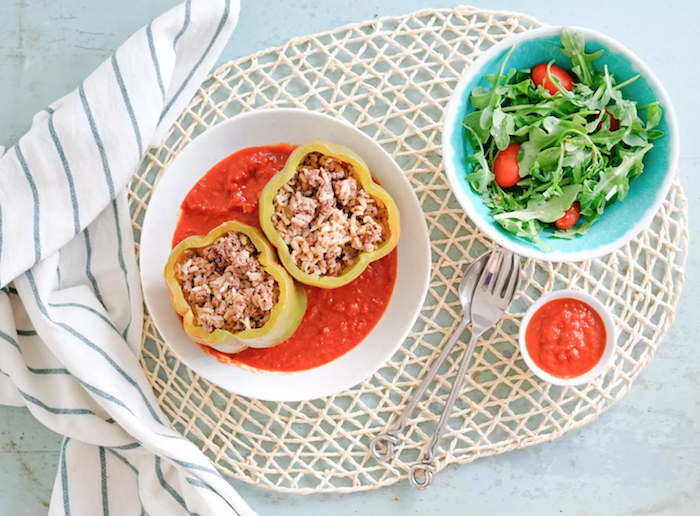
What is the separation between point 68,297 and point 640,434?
7.93 feet

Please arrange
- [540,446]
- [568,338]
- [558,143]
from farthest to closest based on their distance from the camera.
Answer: [540,446]
[568,338]
[558,143]

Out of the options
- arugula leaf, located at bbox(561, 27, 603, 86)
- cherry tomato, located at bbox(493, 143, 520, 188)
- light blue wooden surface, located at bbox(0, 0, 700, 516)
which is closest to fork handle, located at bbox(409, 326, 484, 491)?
light blue wooden surface, located at bbox(0, 0, 700, 516)

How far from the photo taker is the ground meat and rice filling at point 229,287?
2148 mm

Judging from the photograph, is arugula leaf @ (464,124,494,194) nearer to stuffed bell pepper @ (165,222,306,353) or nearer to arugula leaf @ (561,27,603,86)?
arugula leaf @ (561,27,603,86)

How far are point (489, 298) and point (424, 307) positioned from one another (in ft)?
0.87

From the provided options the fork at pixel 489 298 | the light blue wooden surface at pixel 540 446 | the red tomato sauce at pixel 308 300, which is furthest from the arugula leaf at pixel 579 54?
the red tomato sauce at pixel 308 300

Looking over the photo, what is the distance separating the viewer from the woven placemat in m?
2.48

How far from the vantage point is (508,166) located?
2162 millimetres

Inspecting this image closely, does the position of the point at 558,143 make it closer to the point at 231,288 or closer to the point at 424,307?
the point at 424,307

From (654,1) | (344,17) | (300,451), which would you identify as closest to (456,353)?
(300,451)

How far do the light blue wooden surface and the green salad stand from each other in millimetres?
543

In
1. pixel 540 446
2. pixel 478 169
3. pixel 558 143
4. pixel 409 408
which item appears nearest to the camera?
pixel 558 143

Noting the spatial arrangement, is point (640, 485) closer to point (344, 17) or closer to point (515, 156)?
point (515, 156)

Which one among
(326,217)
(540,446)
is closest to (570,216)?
(326,217)
